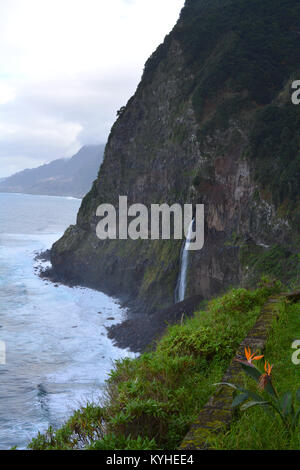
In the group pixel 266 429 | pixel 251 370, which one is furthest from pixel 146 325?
pixel 266 429

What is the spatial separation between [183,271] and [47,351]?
11389 mm

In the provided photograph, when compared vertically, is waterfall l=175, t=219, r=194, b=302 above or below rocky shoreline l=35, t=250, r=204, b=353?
above

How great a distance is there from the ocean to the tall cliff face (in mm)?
3969

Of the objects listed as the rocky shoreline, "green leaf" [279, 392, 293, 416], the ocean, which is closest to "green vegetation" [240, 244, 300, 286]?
the rocky shoreline

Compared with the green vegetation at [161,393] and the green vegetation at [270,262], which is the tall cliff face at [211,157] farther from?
the green vegetation at [161,393]

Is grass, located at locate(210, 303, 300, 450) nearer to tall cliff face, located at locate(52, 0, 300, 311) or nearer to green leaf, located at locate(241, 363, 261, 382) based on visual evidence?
green leaf, located at locate(241, 363, 261, 382)


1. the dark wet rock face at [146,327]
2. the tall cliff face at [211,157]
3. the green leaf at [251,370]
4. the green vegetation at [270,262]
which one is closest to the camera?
the green leaf at [251,370]

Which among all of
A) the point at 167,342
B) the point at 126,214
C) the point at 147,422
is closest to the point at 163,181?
the point at 126,214

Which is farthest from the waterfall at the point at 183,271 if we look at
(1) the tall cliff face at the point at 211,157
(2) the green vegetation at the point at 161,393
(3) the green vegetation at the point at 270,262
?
(2) the green vegetation at the point at 161,393

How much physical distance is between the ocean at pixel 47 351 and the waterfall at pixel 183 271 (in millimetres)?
5362

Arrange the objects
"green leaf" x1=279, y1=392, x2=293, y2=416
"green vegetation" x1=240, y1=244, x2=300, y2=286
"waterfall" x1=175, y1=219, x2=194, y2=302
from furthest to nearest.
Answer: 1. "waterfall" x1=175, y1=219, x2=194, y2=302
2. "green vegetation" x1=240, y1=244, x2=300, y2=286
3. "green leaf" x1=279, y1=392, x2=293, y2=416

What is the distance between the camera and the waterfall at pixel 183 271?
2910 cm

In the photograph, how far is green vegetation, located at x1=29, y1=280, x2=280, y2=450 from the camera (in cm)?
471
